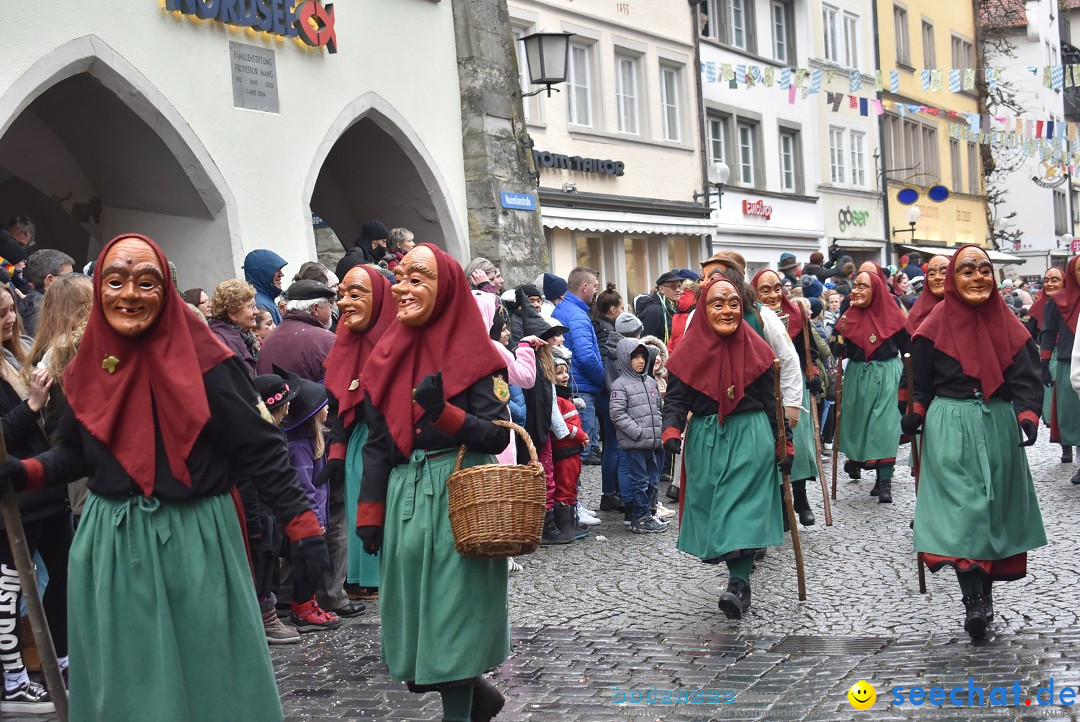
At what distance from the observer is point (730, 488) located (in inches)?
295

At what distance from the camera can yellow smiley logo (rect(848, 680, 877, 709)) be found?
5.50 m

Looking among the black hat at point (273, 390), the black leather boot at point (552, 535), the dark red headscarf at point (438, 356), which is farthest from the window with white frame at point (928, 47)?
the dark red headscarf at point (438, 356)

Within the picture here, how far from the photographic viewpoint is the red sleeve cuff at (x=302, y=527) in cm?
452

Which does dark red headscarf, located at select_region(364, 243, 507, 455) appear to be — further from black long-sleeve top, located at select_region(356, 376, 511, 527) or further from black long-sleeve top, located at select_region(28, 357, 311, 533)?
black long-sleeve top, located at select_region(28, 357, 311, 533)

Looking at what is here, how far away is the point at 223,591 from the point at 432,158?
1114 cm

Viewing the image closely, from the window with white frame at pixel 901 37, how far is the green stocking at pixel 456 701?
33.3 meters

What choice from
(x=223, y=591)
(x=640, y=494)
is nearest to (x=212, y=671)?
(x=223, y=591)

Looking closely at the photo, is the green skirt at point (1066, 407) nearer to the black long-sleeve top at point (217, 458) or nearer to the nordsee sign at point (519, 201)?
the nordsee sign at point (519, 201)

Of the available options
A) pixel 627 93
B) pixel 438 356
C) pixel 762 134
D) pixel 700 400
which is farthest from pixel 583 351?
pixel 762 134

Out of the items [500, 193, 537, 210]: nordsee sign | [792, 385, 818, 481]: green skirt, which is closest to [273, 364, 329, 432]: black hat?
[792, 385, 818, 481]: green skirt

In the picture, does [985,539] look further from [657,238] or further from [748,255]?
[748,255]

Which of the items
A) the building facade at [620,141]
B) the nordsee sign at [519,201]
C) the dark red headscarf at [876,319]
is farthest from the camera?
the building facade at [620,141]

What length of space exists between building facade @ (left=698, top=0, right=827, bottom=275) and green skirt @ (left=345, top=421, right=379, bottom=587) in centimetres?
1830

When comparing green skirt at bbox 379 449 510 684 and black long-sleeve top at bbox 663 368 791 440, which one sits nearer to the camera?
green skirt at bbox 379 449 510 684
